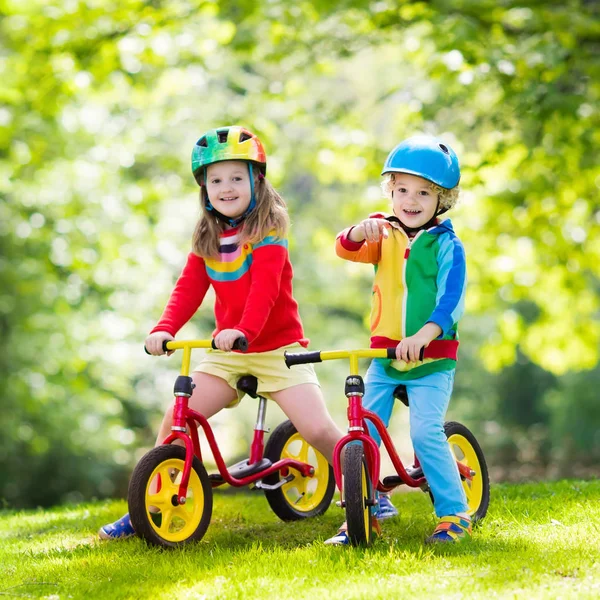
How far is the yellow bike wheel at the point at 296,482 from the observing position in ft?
17.7

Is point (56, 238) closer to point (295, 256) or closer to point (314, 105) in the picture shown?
point (314, 105)

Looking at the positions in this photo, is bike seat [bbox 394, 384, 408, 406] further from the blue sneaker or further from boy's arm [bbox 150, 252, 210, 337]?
boy's arm [bbox 150, 252, 210, 337]

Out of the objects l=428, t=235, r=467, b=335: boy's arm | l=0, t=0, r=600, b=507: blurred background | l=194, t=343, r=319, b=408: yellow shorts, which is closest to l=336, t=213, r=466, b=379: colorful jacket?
l=428, t=235, r=467, b=335: boy's arm

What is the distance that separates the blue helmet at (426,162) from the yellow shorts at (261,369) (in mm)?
1125

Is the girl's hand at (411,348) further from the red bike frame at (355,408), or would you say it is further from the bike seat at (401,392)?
the bike seat at (401,392)

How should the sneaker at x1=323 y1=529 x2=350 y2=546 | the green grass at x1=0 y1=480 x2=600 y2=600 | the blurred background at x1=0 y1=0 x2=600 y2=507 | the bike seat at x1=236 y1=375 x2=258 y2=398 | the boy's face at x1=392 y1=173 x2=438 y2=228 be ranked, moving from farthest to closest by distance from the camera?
1. the blurred background at x1=0 y1=0 x2=600 y2=507
2. the bike seat at x1=236 y1=375 x2=258 y2=398
3. the boy's face at x1=392 y1=173 x2=438 y2=228
4. the sneaker at x1=323 y1=529 x2=350 y2=546
5. the green grass at x1=0 y1=480 x2=600 y2=600

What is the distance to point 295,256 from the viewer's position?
69.9 feet

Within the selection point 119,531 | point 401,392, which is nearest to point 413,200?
point 401,392

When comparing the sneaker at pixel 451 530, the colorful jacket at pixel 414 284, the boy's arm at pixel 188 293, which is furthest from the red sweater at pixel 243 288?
the sneaker at pixel 451 530

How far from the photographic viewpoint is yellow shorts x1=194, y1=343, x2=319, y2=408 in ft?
16.3

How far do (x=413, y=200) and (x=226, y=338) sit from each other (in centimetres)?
111

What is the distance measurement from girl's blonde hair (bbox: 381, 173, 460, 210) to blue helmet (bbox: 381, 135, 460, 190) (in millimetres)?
60

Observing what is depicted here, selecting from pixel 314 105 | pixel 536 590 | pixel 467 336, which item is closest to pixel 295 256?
pixel 467 336

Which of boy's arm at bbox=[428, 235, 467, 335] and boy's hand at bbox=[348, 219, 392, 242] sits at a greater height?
boy's hand at bbox=[348, 219, 392, 242]
